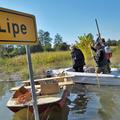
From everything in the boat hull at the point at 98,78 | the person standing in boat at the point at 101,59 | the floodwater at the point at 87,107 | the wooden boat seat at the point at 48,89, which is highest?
the person standing in boat at the point at 101,59

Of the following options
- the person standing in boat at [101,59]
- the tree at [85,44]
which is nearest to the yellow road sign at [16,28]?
the person standing in boat at [101,59]

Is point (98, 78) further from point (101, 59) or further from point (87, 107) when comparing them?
point (87, 107)

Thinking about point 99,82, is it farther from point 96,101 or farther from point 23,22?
point 23,22

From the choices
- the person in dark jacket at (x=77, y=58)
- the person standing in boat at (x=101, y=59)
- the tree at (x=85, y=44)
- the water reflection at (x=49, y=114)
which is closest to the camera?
the water reflection at (x=49, y=114)

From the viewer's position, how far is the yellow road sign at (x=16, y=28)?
312 cm

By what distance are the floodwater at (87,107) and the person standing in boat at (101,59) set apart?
3.10 ft

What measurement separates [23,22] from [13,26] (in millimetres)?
211

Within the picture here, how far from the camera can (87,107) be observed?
32.4 feet

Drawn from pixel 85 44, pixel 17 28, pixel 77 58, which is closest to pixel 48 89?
pixel 17 28

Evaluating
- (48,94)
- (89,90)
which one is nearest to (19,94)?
(48,94)

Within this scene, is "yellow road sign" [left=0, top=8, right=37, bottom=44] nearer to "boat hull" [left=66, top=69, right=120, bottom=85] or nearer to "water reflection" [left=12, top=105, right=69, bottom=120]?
"water reflection" [left=12, top=105, right=69, bottom=120]

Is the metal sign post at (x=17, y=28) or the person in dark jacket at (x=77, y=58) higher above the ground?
the metal sign post at (x=17, y=28)

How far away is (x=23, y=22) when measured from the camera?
11.2 ft

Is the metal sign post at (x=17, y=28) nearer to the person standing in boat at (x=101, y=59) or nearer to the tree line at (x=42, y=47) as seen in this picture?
the tree line at (x=42, y=47)
